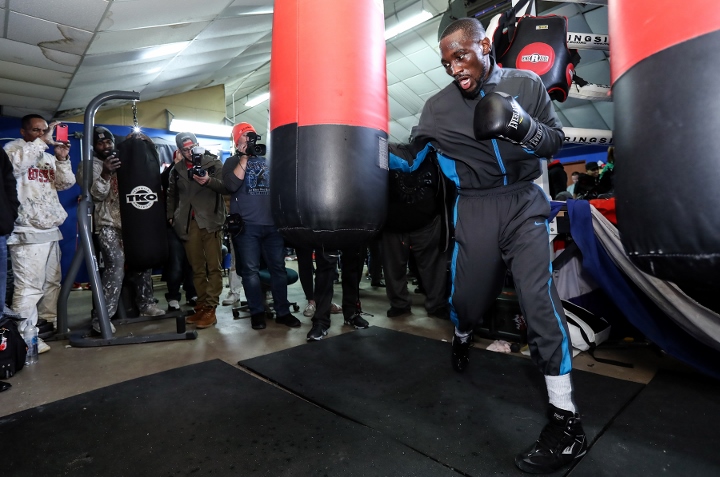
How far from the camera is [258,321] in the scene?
3348mm

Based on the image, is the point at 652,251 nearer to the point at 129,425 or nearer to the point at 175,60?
the point at 129,425

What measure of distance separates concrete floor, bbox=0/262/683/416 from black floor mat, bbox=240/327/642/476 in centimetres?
28

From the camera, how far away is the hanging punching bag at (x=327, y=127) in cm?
160

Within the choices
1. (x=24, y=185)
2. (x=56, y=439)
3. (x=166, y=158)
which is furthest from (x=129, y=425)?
(x=166, y=158)

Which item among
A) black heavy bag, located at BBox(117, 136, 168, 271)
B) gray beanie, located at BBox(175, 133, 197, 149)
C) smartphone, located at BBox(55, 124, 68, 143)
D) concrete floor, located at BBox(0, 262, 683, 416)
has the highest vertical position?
gray beanie, located at BBox(175, 133, 197, 149)

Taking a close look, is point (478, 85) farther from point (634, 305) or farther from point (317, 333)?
point (317, 333)

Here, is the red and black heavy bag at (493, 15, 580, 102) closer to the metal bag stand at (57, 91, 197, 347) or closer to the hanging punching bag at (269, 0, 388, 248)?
the hanging punching bag at (269, 0, 388, 248)

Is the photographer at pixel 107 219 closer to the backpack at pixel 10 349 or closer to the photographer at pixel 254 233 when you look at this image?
the backpack at pixel 10 349

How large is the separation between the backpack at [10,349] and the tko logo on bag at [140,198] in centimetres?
106

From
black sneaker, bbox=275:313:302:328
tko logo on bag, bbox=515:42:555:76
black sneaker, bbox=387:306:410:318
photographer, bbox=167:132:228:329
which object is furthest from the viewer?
black sneaker, bbox=387:306:410:318

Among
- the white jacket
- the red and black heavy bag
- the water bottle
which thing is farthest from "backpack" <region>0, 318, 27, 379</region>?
the red and black heavy bag

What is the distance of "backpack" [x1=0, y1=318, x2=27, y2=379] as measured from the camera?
234 cm

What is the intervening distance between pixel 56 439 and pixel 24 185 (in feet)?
7.55

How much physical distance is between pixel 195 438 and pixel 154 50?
17.9ft
